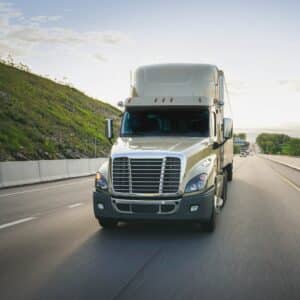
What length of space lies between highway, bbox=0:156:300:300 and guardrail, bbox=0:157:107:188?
355 inches

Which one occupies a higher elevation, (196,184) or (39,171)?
(196,184)

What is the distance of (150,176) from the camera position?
7613mm

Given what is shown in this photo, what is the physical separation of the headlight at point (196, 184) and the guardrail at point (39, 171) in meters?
12.8

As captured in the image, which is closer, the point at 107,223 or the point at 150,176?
the point at 150,176

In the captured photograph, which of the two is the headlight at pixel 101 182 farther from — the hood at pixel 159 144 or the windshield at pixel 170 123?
the windshield at pixel 170 123

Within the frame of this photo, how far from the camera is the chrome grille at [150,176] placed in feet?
24.9

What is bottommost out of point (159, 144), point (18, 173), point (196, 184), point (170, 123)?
point (18, 173)

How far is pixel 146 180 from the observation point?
7613mm

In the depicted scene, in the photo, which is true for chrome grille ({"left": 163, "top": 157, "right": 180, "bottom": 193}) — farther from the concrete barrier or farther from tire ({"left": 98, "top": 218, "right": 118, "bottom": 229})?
the concrete barrier

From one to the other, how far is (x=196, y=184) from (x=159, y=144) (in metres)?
1.09

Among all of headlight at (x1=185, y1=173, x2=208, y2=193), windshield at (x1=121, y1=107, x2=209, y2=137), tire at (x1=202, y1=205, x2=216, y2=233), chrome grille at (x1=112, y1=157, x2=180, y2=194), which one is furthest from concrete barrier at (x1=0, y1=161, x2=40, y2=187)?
headlight at (x1=185, y1=173, x2=208, y2=193)

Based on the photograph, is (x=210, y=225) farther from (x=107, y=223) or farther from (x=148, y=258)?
(x=148, y=258)

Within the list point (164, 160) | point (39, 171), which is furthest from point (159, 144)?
point (39, 171)

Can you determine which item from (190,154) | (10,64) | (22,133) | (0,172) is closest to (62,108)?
(10,64)
